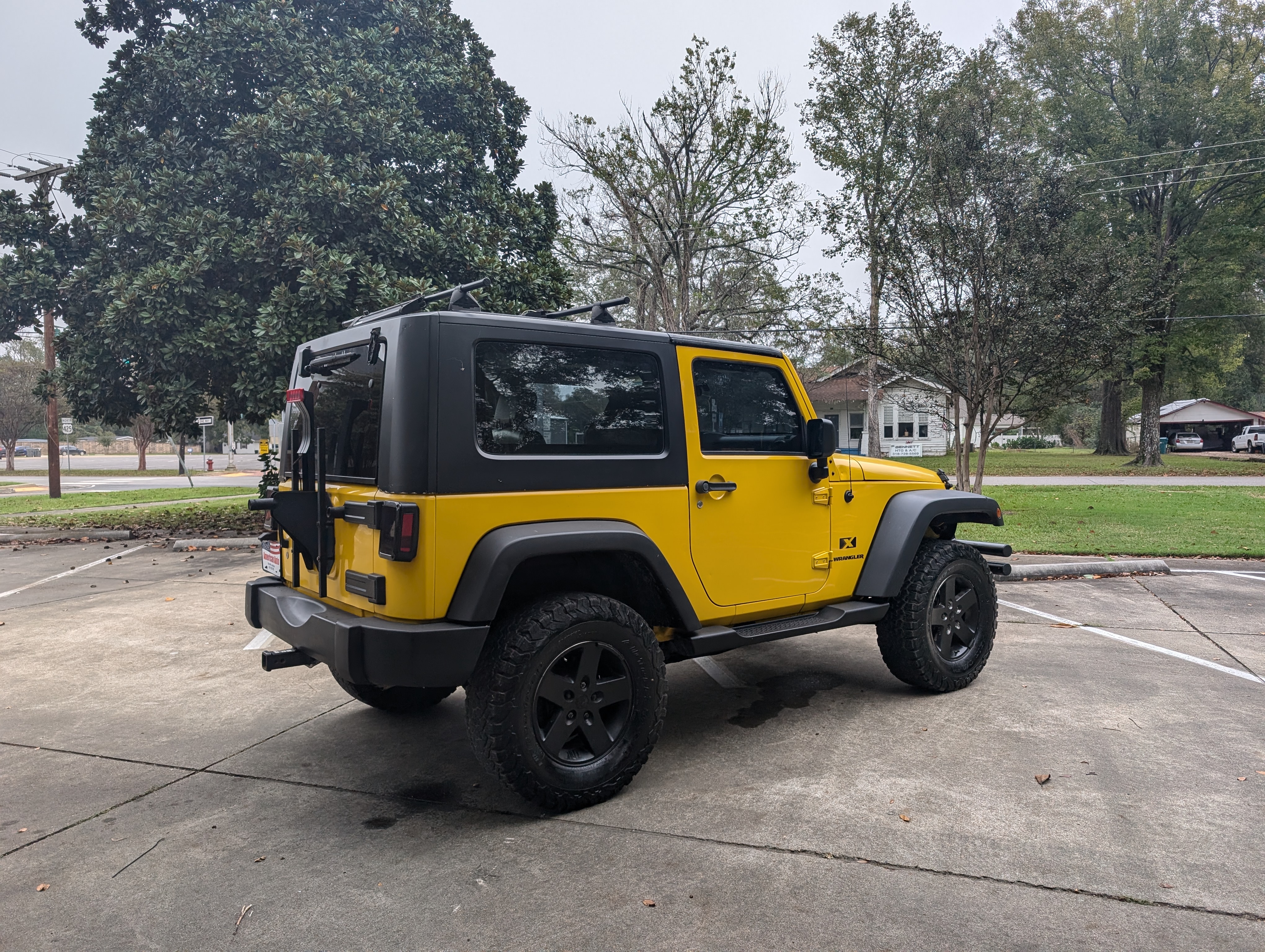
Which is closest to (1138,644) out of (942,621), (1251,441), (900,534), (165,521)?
(942,621)

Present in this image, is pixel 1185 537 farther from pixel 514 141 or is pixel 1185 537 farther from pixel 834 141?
pixel 834 141

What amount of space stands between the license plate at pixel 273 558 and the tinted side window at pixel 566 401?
5.26 feet

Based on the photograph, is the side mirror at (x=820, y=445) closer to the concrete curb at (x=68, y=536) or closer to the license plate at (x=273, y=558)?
the license plate at (x=273, y=558)

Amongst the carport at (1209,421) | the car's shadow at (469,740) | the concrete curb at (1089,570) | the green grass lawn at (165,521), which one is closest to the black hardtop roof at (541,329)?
the car's shadow at (469,740)

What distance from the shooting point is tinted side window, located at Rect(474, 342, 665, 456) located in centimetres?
332

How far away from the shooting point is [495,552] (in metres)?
3.12

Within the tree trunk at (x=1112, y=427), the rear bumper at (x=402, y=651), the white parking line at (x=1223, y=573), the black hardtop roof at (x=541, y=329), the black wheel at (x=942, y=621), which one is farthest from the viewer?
the tree trunk at (x=1112, y=427)

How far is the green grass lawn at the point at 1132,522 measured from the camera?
398 inches

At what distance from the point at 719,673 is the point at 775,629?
1.50 m

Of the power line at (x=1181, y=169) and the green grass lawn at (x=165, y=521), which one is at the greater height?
the power line at (x=1181, y=169)

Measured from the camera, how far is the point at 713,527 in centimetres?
389

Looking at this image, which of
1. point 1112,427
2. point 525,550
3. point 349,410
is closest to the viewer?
point 525,550

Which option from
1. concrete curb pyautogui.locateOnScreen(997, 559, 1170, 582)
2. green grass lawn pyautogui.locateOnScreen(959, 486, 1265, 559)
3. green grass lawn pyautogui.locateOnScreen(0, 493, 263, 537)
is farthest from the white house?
concrete curb pyautogui.locateOnScreen(997, 559, 1170, 582)

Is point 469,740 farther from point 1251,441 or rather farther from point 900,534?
point 1251,441
